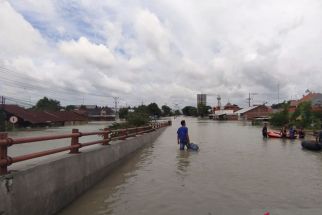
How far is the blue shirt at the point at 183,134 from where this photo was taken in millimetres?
18531

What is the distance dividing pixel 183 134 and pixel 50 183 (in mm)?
12461

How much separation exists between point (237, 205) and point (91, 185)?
3.93 m

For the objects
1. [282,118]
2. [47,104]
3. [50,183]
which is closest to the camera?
[50,183]

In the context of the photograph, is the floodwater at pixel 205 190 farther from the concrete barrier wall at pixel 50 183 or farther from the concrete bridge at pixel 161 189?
the concrete barrier wall at pixel 50 183

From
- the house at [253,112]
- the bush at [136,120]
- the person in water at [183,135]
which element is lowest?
the person in water at [183,135]

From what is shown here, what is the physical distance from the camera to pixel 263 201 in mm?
8477

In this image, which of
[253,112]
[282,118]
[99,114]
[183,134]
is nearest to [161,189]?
[183,134]

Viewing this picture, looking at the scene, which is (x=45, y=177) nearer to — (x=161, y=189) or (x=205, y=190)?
(x=161, y=189)

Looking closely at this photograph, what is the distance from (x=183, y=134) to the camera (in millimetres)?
18812

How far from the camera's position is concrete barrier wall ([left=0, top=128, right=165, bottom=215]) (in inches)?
211

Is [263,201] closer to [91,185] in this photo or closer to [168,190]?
[168,190]

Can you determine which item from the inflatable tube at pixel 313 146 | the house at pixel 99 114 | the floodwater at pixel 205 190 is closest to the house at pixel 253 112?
the house at pixel 99 114

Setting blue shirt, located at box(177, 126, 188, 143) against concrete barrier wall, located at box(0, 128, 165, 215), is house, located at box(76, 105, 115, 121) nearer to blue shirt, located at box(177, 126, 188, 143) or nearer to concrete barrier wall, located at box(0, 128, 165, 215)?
blue shirt, located at box(177, 126, 188, 143)

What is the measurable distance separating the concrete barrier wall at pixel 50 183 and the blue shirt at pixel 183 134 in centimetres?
785
